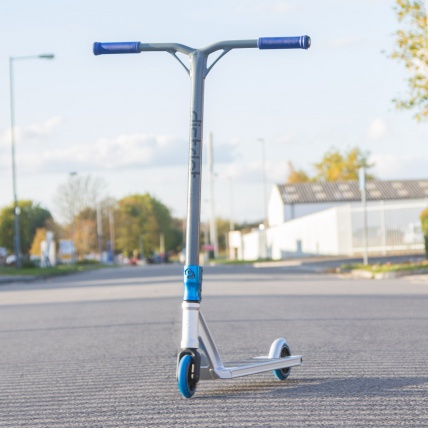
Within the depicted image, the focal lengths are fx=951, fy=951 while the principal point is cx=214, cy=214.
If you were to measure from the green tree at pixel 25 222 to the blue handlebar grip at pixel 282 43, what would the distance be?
142 metres

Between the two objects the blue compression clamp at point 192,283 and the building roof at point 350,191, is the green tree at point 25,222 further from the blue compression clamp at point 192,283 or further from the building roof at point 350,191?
the blue compression clamp at point 192,283

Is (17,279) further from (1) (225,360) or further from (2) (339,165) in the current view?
(2) (339,165)

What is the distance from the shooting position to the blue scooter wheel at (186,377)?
5863 millimetres

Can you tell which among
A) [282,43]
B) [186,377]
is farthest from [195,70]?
[186,377]

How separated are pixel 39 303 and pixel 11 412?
14.3 m

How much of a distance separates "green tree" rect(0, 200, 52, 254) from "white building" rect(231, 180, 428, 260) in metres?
43.4

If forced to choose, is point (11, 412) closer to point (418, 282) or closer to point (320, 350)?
point (320, 350)

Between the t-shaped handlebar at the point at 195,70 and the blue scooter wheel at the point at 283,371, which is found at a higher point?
the t-shaped handlebar at the point at 195,70

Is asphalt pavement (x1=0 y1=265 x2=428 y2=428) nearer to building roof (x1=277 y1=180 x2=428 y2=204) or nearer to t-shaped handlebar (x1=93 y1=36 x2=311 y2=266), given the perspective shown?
t-shaped handlebar (x1=93 y1=36 x2=311 y2=266)

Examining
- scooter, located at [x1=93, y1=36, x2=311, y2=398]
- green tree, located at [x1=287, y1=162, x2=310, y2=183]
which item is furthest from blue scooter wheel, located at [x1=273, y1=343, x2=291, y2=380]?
green tree, located at [x1=287, y1=162, x2=310, y2=183]

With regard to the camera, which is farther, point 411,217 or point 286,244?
point 286,244

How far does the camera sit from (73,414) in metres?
5.71

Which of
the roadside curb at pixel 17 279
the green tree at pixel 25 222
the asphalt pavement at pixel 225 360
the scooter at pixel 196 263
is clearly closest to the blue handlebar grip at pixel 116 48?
the scooter at pixel 196 263

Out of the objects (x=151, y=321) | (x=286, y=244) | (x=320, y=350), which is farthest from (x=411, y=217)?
(x=320, y=350)
